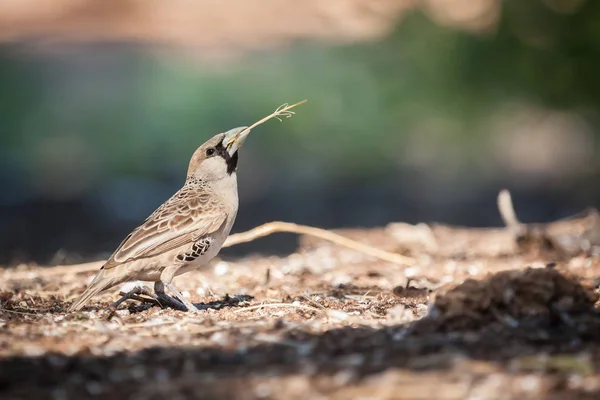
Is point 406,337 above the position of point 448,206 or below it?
below

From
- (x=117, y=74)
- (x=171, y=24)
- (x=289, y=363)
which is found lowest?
(x=289, y=363)

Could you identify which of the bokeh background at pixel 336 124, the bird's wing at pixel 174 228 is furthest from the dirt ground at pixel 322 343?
the bokeh background at pixel 336 124

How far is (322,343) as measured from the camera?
4.79m

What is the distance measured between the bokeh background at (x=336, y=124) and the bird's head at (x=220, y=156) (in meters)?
2.67

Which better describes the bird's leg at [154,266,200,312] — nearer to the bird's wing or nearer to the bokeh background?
the bird's wing

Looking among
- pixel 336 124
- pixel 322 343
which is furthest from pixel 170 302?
pixel 336 124

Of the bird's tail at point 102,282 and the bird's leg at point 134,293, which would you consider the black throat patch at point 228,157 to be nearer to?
the bird's leg at point 134,293

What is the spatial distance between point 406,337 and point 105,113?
17.4 meters

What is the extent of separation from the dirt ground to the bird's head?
81 centimetres

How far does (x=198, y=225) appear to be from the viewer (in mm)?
6344

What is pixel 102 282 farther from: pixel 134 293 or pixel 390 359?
pixel 390 359

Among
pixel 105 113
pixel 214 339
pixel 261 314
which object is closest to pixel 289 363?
pixel 214 339

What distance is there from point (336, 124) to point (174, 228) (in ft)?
42.5

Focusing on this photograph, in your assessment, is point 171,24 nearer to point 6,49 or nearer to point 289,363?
point 6,49
